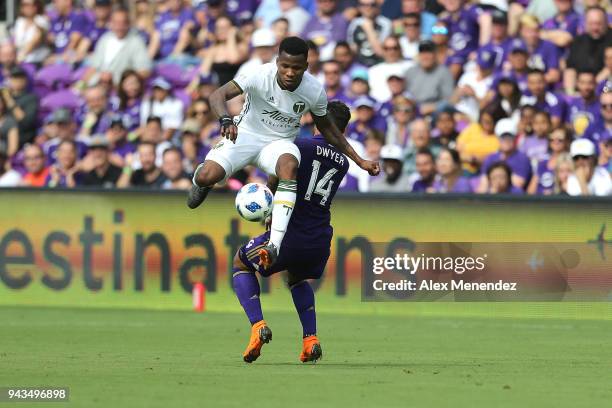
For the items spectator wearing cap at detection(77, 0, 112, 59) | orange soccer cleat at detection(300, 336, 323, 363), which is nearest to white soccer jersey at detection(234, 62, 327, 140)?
orange soccer cleat at detection(300, 336, 323, 363)

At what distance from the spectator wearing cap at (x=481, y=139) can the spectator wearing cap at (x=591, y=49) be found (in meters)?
1.14

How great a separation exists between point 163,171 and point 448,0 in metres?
5.19

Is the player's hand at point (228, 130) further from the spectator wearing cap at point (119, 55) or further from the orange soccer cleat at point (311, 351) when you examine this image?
the spectator wearing cap at point (119, 55)

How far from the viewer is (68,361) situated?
11.3m

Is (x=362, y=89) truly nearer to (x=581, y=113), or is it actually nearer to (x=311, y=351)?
(x=581, y=113)

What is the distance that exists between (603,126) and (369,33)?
4547mm

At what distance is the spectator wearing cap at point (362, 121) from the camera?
794 inches

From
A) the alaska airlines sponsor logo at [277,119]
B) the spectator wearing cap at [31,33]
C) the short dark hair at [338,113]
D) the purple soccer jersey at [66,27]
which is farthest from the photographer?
the purple soccer jersey at [66,27]

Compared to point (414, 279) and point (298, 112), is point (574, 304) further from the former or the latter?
point (298, 112)

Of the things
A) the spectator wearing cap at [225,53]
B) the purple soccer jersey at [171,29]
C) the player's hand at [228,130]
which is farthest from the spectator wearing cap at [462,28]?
the player's hand at [228,130]

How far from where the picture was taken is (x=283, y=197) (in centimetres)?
1135

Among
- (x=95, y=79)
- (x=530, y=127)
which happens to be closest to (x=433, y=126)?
(x=530, y=127)

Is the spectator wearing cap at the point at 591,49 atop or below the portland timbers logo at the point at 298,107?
atop

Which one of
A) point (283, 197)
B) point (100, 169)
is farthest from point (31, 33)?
point (283, 197)
